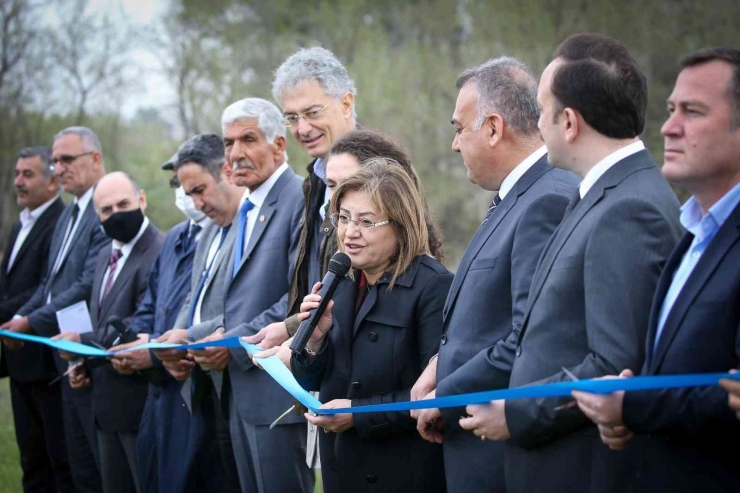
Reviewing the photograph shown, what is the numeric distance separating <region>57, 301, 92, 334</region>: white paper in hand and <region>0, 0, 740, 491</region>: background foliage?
45.1 ft

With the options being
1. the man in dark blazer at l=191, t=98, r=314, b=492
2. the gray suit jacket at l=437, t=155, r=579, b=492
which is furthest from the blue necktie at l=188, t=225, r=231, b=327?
the gray suit jacket at l=437, t=155, r=579, b=492

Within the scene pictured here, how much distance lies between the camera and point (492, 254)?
3.46 metres

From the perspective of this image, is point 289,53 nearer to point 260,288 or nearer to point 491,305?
point 260,288

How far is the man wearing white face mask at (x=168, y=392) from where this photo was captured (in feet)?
19.4

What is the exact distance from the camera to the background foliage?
21.4 meters

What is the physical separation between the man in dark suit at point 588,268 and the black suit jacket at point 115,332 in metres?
3.89

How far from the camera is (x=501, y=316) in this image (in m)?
3.45

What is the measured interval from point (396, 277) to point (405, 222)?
256mm

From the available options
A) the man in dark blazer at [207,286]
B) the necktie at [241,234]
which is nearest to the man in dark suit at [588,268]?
the necktie at [241,234]

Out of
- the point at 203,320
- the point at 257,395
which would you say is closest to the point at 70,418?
the point at 203,320

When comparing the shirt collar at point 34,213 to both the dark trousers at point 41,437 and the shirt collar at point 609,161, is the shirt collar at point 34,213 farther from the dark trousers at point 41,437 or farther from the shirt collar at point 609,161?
the shirt collar at point 609,161

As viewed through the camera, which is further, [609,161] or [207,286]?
[207,286]

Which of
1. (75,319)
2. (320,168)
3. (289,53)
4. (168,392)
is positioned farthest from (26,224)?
(289,53)

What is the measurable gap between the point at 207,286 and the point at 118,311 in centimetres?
123
